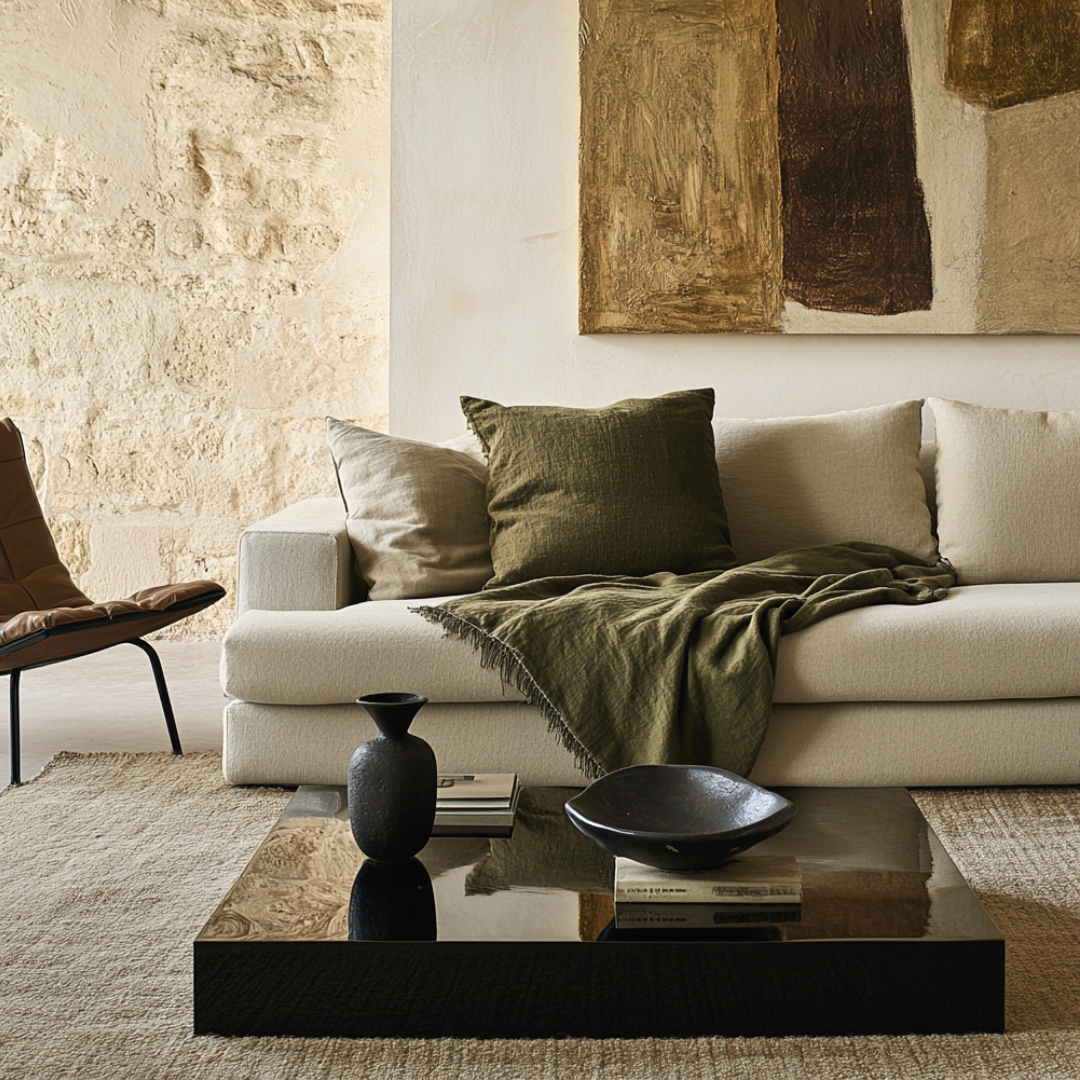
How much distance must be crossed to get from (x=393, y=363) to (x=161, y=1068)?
2.55m

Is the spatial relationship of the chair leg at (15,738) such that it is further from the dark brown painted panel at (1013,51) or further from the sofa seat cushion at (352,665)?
the dark brown painted panel at (1013,51)

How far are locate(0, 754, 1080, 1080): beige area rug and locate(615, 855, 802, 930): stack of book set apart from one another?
6.3 inches

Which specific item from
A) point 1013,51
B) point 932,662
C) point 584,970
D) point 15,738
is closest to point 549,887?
point 584,970

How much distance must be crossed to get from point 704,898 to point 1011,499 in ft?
6.48

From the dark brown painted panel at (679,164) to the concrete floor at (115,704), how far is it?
1.69 m

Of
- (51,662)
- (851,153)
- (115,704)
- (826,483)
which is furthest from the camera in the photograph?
(851,153)

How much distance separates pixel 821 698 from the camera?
2.39 m

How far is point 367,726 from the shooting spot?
8.02ft

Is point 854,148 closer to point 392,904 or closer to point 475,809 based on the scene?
point 475,809

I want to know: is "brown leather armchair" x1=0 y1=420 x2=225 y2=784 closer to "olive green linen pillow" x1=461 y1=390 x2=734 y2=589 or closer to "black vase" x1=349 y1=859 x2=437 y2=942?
"olive green linen pillow" x1=461 y1=390 x2=734 y2=589

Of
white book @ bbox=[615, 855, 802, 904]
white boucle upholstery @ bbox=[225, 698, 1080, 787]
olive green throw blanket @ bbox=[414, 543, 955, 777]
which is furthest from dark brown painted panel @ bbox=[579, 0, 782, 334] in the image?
white book @ bbox=[615, 855, 802, 904]

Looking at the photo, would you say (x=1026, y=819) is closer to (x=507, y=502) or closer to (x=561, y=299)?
(x=507, y=502)

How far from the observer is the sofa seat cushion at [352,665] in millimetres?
2404

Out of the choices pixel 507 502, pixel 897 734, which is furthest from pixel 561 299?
pixel 897 734
